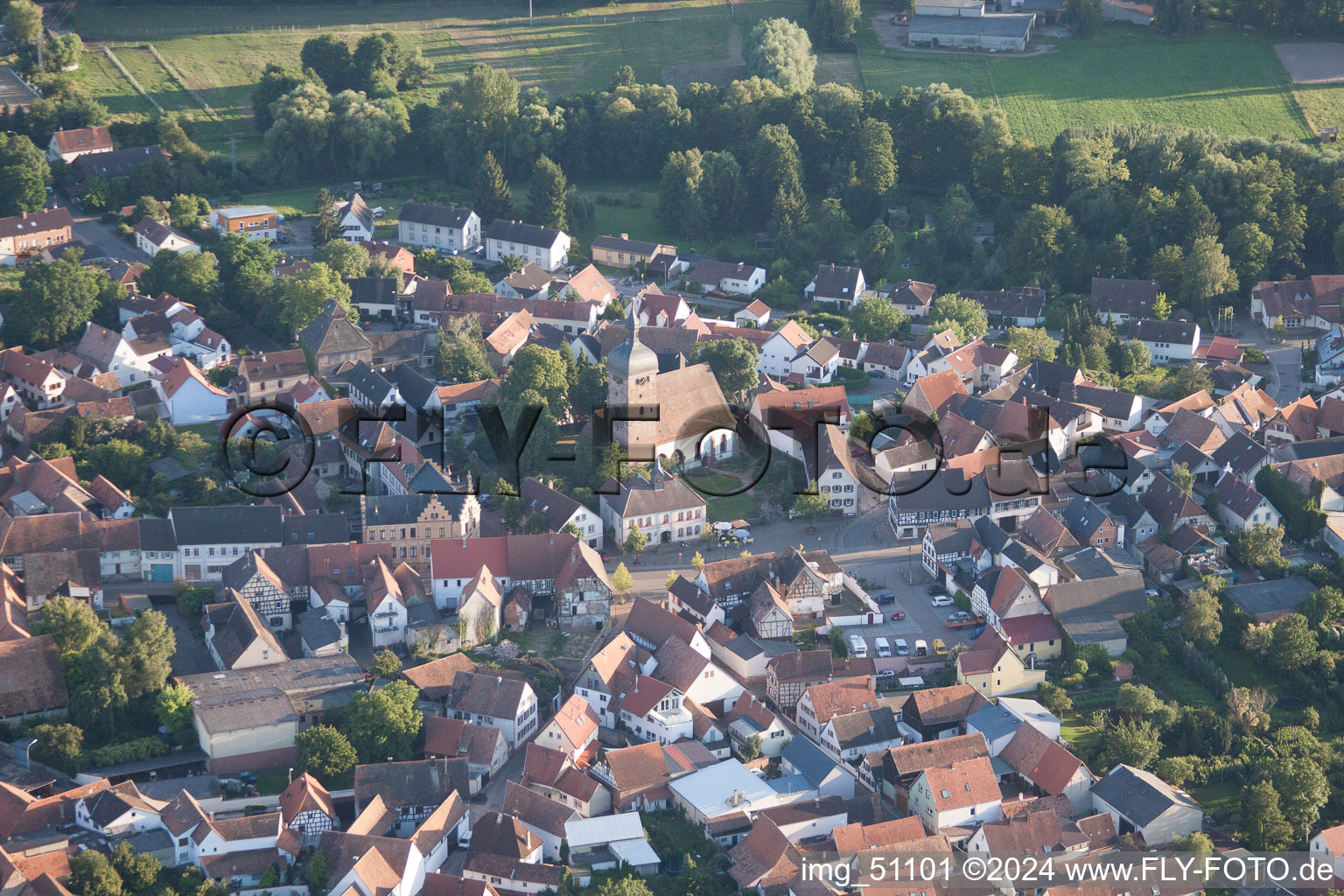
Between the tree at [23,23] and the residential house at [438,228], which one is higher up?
the tree at [23,23]

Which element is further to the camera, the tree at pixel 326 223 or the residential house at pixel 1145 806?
the tree at pixel 326 223

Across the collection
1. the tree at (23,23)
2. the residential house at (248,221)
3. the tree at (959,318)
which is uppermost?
the tree at (23,23)

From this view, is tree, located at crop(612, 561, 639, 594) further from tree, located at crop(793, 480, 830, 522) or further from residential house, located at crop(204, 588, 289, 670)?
residential house, located at crop(204, 588, 289, 670)

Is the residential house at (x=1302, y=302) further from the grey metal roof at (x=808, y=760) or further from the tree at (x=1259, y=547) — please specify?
the grey metal roof at (x=808, y=760)

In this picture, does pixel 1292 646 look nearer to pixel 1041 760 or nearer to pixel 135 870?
pixel 1041 760

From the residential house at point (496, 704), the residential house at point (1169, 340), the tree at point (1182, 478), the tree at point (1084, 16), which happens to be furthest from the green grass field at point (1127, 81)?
the residential house at point (496, 704)

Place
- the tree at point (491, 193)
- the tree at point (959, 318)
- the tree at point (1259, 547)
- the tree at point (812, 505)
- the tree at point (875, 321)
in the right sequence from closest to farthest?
the tree at point (1259, 547), the tree at point (812, 505), the tree at point (959, 318), the tree at point (875, 321), the tree at point (491, 193)

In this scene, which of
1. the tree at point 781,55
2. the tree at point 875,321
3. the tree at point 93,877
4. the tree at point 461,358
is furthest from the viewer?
the tree at point 781,55

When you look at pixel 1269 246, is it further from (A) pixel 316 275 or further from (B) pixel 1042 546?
(A) pixel 316 275
